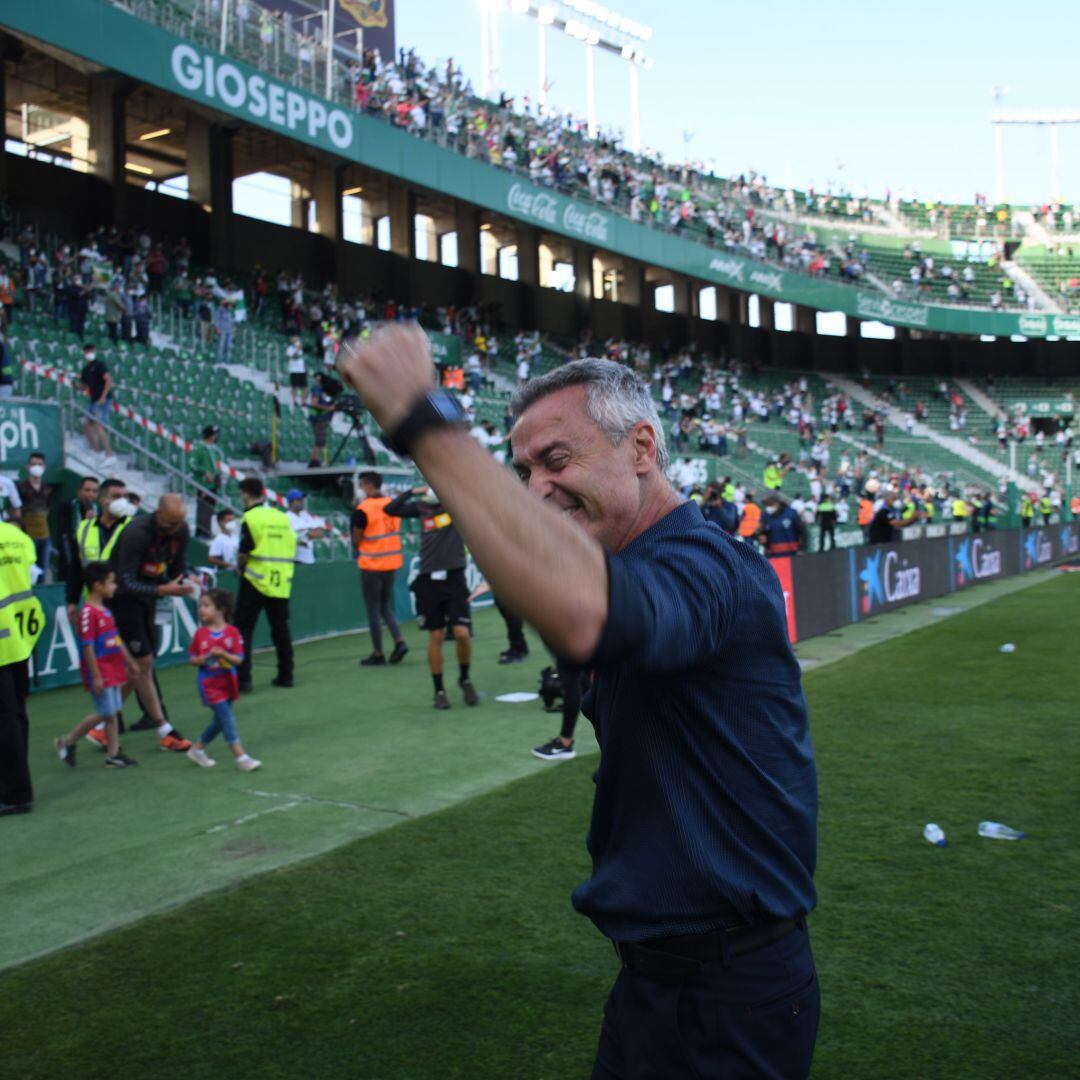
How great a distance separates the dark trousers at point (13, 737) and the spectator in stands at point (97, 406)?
31.5 feet

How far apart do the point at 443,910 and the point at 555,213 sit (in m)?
29.3

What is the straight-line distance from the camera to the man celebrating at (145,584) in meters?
8.32

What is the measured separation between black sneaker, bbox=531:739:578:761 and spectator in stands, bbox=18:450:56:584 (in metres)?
8.37

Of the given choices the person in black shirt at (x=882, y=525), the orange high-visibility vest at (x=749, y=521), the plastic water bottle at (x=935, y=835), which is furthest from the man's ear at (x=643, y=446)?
the person in black shirt at (x=882, y=525)

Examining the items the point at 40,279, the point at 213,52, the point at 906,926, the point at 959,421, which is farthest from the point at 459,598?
the point at 959,421

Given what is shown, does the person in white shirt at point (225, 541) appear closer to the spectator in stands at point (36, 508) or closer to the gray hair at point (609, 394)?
the spectator in stands at point (36, 508)

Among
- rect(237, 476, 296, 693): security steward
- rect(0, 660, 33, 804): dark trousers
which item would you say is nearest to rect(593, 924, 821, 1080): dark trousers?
rect(0, 660, 33, 804): dark trousers

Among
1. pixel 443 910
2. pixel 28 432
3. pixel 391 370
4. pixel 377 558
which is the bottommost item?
pixel 443 910

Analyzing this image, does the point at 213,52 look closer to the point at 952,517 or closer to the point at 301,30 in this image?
the point at 301,30

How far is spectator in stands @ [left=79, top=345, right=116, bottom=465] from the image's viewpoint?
15.5 m

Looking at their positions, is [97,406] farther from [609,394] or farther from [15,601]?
[609,394]

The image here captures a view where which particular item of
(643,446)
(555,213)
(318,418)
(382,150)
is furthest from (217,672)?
(555,213)

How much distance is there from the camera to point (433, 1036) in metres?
3.63

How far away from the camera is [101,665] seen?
24.2 ft
